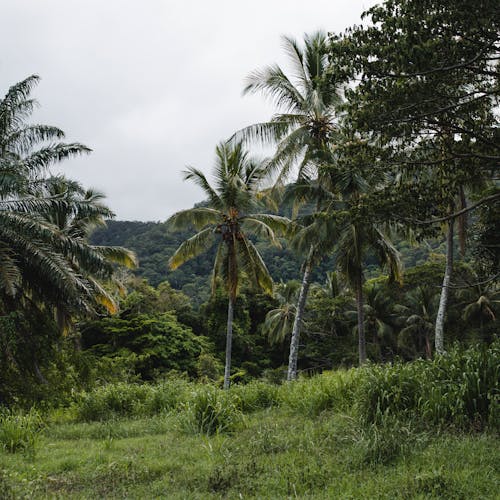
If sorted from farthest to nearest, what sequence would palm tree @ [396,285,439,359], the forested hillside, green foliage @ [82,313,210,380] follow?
the forested hillside, palm tree @ [396,285,439,359], green foliage @ [82,313,210,380]

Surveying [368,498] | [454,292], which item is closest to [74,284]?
[368,498]

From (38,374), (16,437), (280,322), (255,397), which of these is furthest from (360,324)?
(280,322)

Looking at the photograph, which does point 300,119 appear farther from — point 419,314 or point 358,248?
point 419,314

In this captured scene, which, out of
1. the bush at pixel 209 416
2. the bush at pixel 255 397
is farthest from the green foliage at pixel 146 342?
the bush at pixel 209 416

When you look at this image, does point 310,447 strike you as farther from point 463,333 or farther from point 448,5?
point 463,333

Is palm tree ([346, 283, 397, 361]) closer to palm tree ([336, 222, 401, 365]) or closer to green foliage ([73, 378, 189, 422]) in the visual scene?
palm tree ([336, 222, 401, 365])

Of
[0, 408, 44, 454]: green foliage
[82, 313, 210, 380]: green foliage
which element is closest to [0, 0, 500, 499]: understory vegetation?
[0, 408, 44, 454]: green foliage

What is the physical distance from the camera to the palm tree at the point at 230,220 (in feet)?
68.2

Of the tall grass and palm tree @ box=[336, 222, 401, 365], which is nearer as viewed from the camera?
the tall grass

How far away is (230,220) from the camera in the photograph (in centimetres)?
2092

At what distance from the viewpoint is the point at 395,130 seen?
805cm

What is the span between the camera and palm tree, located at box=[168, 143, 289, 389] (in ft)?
68.2

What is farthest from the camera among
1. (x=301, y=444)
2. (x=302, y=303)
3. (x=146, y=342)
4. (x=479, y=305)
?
(x=479, y=305)

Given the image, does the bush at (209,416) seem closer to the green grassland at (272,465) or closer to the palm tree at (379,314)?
the green grassland at (272,465)
